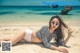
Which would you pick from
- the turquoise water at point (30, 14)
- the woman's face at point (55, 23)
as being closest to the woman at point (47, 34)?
the woman's face at point (55, 23)

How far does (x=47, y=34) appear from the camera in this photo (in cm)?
206

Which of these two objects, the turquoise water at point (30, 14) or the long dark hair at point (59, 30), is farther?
the turquoise water at point (30, 14)

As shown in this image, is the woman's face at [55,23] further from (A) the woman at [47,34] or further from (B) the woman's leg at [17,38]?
(B) the woman's leg at [17,38]

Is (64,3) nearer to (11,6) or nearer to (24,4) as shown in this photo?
(24,4)

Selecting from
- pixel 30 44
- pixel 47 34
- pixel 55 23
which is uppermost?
pixel 55 23

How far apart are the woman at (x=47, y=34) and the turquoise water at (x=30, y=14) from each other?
0.59 ft

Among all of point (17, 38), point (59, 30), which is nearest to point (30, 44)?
point (17, 38)

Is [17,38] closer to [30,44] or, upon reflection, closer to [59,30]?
[30,44]

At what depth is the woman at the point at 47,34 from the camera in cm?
206

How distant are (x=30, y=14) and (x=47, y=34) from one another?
0.38m

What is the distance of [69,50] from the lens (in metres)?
2.01

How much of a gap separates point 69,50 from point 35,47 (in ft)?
1.01

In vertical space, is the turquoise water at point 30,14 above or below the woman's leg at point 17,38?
above

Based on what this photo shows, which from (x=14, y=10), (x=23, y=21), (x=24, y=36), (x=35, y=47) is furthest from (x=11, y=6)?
(x=35, y=47)
